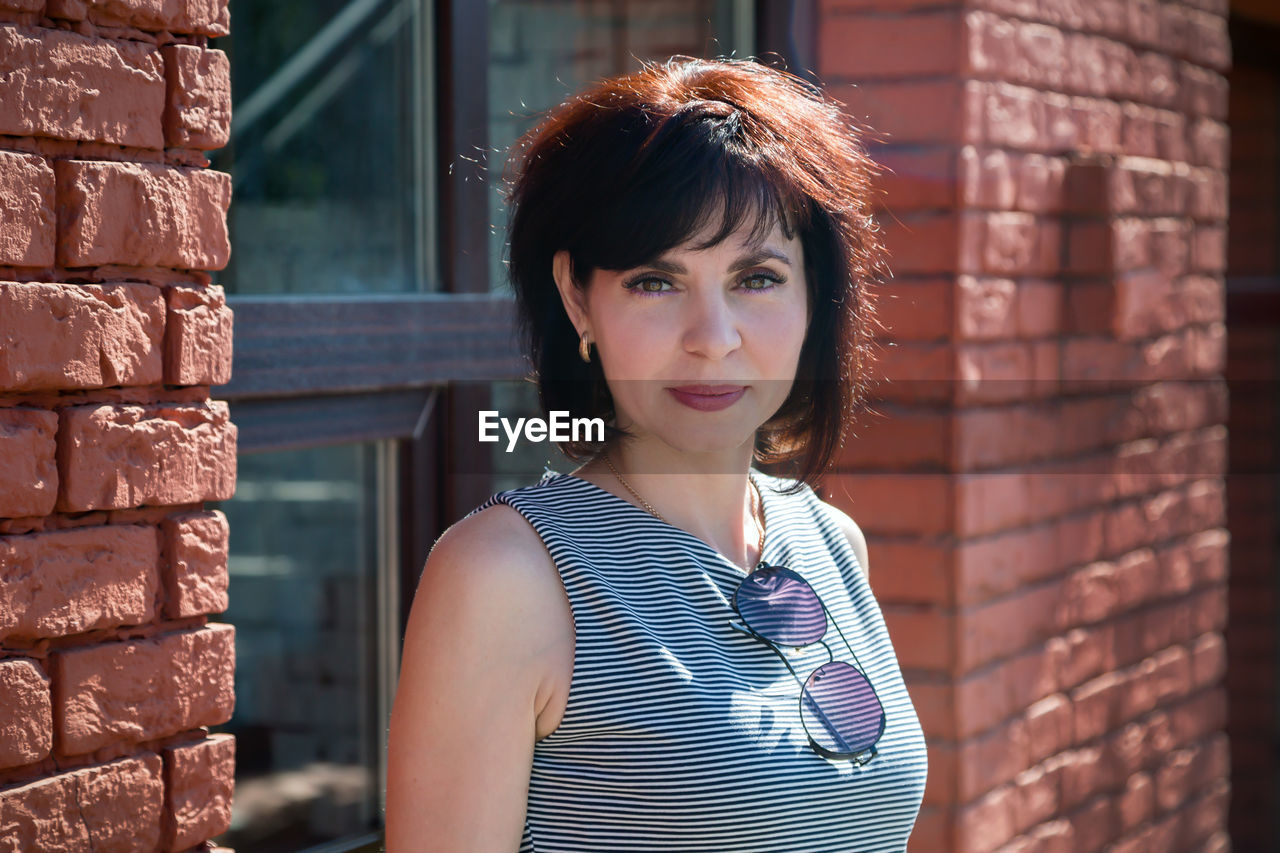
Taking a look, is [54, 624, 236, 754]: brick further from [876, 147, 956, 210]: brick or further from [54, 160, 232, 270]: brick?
[876, 147, 956, 210]: brick

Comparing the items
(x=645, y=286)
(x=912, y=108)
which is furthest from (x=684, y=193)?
(x=912, y=108)

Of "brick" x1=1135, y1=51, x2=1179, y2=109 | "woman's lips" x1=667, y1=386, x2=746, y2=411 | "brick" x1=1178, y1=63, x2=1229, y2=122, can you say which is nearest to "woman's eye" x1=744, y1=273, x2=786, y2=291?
"woman's lips" x1=667, y1=386, x2=746, y2=411

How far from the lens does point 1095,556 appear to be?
287 cm

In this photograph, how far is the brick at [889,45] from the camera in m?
2.43

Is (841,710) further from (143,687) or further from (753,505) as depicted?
(143,687)

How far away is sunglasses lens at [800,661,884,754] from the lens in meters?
1.47

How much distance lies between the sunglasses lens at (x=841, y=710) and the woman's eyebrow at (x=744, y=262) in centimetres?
45

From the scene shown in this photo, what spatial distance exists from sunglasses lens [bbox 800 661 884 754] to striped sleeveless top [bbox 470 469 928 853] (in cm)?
2

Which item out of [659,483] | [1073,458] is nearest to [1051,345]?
[1073,458]

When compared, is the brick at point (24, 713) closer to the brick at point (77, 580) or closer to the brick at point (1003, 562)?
the brick at point (77, 580)

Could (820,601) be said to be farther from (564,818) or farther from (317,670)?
(317,670)

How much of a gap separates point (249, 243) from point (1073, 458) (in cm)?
171

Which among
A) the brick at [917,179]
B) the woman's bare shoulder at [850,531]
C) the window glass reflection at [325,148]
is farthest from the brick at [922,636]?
the window glass reflection at [325,148]

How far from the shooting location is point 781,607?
1.55 m
